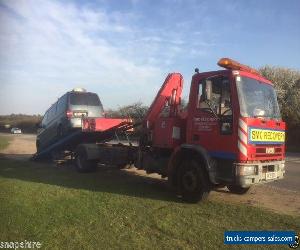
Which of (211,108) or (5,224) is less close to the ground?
(211,108)

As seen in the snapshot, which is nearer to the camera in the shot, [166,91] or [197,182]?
[197,182]

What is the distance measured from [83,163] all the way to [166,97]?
412cm

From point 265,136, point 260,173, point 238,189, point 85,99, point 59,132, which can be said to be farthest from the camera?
point 59,132

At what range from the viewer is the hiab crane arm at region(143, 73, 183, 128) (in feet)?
34.4

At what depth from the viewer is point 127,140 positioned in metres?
12.2

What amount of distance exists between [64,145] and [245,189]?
747 centimetres

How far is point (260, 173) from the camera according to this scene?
26.2 ft

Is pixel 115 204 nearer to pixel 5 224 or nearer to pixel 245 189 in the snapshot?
pixel 5 224

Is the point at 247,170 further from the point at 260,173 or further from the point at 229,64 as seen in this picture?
the point at 229,64

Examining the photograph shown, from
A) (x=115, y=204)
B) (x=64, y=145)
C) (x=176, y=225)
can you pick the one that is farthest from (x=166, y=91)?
(x=64, y=145)

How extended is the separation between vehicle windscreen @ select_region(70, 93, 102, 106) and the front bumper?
7.89m

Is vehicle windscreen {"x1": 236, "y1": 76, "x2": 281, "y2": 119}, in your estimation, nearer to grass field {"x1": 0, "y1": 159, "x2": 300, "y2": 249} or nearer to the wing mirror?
the wing mirror

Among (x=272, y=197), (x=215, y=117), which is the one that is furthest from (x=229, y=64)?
(x=272, y=197)

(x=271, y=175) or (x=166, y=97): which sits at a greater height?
(x=166, y=97)
